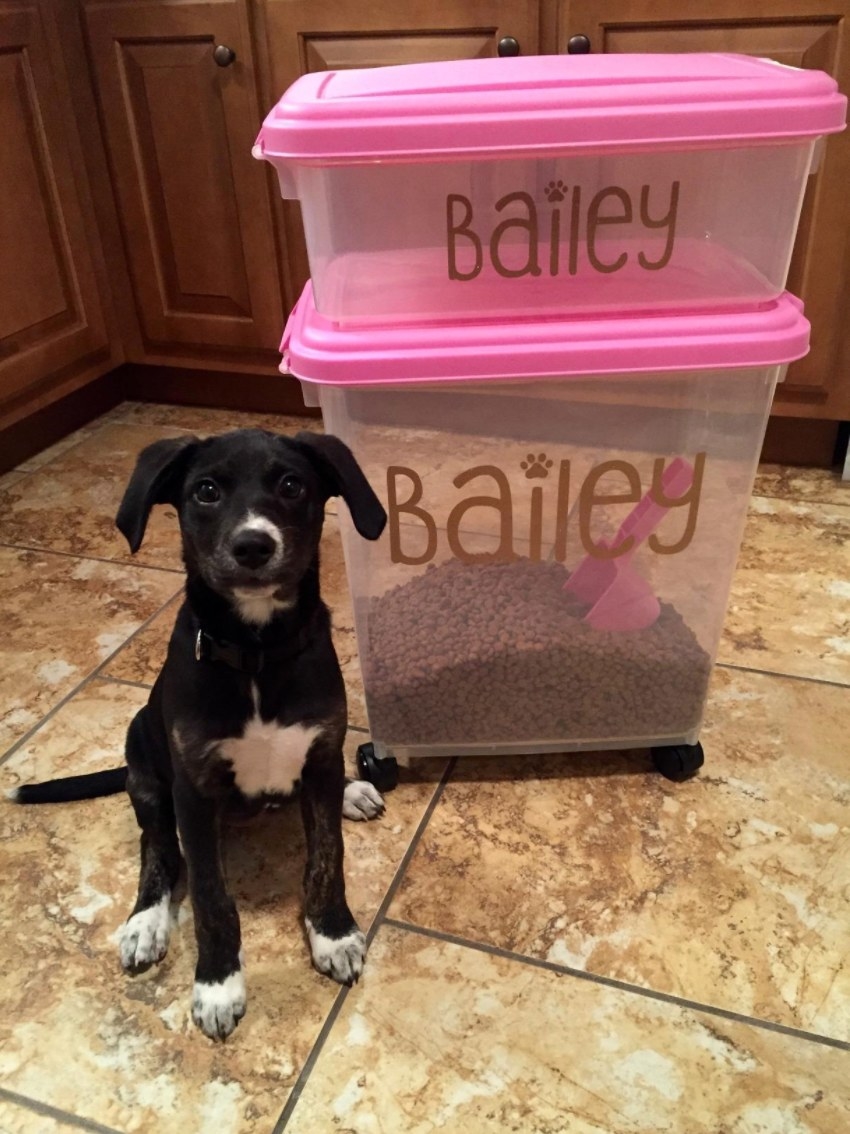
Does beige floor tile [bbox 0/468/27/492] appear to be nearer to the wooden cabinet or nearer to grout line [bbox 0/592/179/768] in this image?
the wooden cabinet

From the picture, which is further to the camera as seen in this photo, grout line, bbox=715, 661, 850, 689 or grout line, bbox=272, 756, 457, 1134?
grout line, bbox=715, 661, 850, 689

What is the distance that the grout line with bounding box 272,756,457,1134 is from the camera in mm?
879

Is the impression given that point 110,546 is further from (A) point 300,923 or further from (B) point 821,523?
(B) point 821,523

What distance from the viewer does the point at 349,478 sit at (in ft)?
3.03

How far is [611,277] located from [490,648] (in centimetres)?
46

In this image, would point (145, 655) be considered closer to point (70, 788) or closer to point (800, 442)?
point (70, 788)

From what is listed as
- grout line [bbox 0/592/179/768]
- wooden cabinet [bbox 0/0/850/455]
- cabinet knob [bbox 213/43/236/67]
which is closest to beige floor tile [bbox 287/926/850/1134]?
grout line [bbox 0/592/179/768]

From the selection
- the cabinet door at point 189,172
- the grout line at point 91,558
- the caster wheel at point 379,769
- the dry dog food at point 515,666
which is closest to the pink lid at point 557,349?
the dry dog food at point 515,666

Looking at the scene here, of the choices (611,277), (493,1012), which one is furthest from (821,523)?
(493,1012)

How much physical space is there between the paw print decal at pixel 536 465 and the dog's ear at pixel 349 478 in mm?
202

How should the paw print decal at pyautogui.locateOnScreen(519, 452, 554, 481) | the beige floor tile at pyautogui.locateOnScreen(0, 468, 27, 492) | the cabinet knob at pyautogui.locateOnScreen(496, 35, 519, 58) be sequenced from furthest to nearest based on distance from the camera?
the beige floor tile at pyautogui.locateOnScreen(0, 468, 27, 492), the cabinet knob at pyautogui.locateOnScreen(496, 35, 519, 58), the paw print decal at pyautogui.locateOnScreen(519, 452, 554, 481)

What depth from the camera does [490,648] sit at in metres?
1.16

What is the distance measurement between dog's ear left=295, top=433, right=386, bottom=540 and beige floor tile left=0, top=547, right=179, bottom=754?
2.38 feet

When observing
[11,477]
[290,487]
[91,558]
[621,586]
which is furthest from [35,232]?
[621,586]
